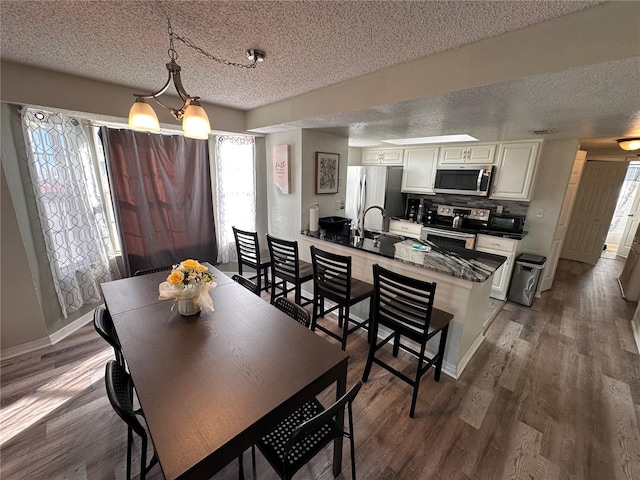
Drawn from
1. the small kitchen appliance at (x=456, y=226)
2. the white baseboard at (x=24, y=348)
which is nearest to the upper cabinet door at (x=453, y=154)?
the small kitchen appliance at (x=456, y=226)

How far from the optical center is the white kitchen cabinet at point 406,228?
14.2ft

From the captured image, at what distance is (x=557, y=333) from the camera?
9.41 ft

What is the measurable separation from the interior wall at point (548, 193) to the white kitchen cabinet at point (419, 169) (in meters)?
1.36

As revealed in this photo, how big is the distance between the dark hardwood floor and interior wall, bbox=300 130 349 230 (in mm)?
1717

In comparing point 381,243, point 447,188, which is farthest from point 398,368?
point 447,188

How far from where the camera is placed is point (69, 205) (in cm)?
249

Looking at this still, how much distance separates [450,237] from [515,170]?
1193mm

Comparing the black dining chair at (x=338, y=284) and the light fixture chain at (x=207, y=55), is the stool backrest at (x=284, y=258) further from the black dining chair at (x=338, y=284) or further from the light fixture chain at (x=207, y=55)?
the light fixture chain at (x=207, y=55)

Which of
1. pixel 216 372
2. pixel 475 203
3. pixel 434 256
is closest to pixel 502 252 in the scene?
pixel 475 203

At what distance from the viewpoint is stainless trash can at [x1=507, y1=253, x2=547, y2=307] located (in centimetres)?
332

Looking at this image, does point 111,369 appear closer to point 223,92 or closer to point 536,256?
point 223,92

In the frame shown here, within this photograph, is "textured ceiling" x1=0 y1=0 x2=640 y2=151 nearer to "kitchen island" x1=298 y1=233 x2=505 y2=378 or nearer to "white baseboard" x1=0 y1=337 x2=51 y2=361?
"kitchen island" x1=298 y1=233 x2=505 y2=378

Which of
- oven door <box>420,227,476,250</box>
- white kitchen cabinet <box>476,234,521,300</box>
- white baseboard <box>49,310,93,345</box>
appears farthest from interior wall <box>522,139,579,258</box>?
white baseboard <box>49,310,93,345</box>

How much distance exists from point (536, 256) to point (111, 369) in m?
4.60
